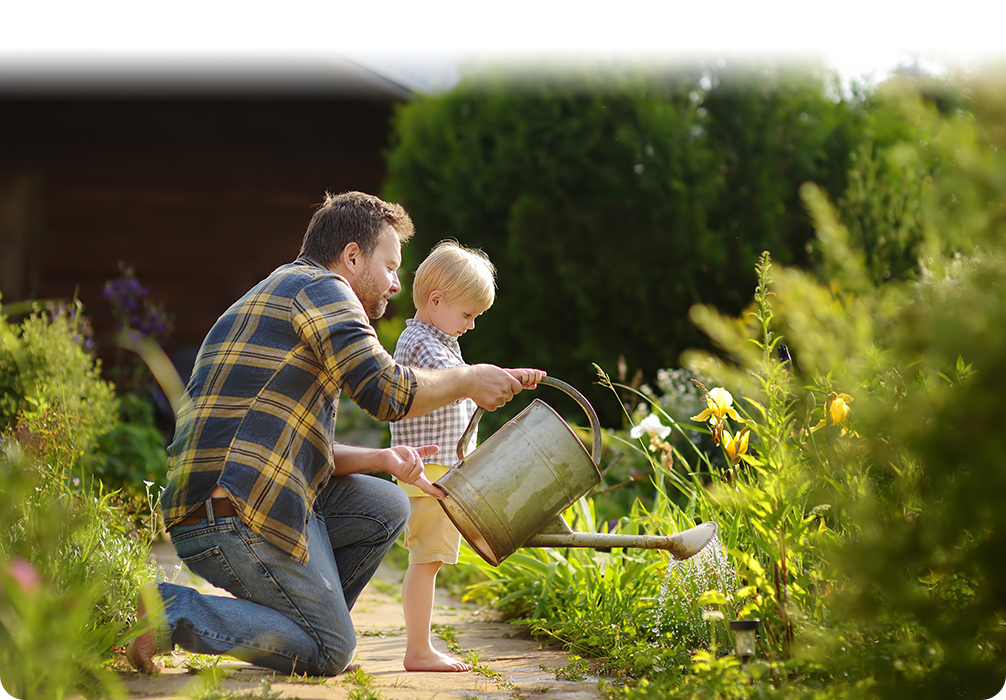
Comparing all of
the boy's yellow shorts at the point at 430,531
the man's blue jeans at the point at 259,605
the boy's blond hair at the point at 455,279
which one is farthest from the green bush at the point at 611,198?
the man's blue jeans at the point at 259,605

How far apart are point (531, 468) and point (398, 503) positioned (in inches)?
19.8

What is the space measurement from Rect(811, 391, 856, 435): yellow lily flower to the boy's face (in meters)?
1.04

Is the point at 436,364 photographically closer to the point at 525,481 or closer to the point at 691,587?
→ the point at 525,481

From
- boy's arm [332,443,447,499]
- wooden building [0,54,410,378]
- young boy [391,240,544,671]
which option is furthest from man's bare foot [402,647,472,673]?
wooden building [0,54,410,378]

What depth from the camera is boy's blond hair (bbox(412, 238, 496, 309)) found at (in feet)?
8.77

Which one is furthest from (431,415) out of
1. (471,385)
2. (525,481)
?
(525,481)

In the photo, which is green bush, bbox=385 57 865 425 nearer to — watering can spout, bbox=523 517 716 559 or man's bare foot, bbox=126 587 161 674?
watering can spout, bbox=523 517 716 559

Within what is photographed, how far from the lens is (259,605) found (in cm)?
220

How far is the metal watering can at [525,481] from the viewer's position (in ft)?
7.35

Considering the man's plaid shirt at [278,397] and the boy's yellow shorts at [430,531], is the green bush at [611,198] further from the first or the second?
the man's plaid shirt at [278,397]

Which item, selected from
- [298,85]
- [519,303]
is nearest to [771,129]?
[519,303]

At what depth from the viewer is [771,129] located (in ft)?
18.3

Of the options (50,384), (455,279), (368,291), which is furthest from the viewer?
(50,384)

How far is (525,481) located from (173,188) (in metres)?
6.62
